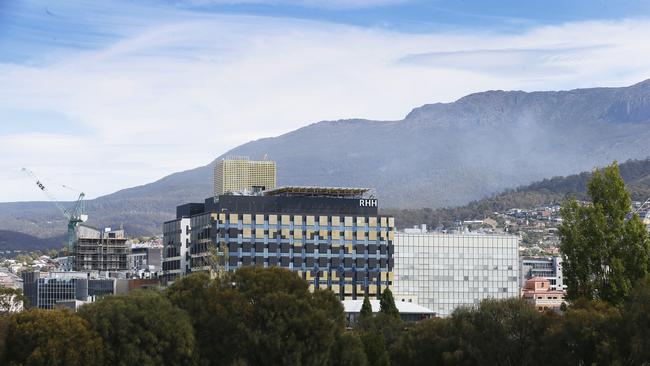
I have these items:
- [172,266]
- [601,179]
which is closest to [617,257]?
[601,179]

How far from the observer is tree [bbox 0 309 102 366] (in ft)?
326

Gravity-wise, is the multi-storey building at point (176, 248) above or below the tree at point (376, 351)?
above

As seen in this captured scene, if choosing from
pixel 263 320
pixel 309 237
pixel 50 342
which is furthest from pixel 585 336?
pixel 309 237

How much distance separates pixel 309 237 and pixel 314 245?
1.23 m

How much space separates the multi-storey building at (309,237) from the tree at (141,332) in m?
70.3

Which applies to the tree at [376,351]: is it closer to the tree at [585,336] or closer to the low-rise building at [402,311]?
the tree at [585,336]

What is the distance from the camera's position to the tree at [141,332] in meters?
103

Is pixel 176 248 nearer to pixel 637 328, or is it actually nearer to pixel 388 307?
pixel 388 307

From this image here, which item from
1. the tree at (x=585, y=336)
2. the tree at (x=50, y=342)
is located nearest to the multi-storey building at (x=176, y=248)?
the tree at (x=50, y=342)

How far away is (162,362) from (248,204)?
76741 mm

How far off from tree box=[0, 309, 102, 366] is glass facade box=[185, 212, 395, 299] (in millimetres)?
74333

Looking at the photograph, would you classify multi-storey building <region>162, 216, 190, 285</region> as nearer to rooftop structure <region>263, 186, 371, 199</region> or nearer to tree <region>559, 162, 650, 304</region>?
rooftop structure <region>263, 186, 371, 199</region>

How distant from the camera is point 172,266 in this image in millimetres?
192375

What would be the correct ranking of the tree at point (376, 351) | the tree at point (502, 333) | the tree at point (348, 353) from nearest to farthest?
the tree at point (502, 333) → the tree at point (348, 353) → the tree at point (376, 351)
